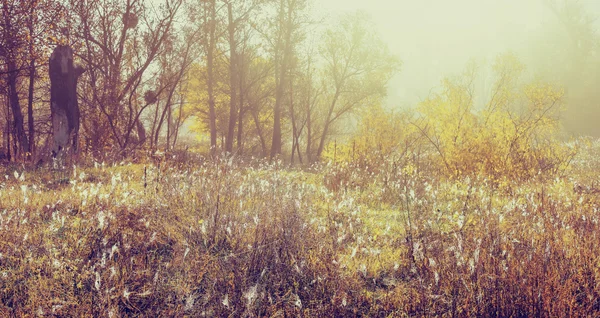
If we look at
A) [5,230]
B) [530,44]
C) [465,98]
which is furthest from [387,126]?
[530,44]

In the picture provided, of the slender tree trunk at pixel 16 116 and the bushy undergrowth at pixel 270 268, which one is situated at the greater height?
the slender tree trunk at pixel 16 116

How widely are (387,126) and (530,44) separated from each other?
3103cm

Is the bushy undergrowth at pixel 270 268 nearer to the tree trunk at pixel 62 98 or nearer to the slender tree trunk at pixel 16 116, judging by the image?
the tree trunk at pixel 62 98

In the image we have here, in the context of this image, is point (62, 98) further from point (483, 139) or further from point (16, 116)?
point (483, 139)

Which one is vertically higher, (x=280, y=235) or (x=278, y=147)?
(x=278, y=147)

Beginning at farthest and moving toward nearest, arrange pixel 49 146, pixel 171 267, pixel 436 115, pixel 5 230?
pixel 436 115, pixel 49 146, pixel 5 230, pixel 171 267

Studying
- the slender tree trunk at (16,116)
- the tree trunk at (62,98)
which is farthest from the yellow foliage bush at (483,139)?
the slender tree trunk at (16,116)

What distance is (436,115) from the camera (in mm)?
11430

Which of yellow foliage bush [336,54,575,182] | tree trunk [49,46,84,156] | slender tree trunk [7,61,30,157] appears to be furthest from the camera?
slender tree trunk [7,61,30,157]

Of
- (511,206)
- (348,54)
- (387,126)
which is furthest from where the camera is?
(348,54)

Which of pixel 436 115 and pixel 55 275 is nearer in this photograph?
pixel 55 275

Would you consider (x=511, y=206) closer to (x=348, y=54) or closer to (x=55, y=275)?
(x=55, y=275)

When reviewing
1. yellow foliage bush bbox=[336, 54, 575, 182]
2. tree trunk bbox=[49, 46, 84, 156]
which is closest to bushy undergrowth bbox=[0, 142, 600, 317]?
yellow foliage bush bbox=[336, 54, 575, 182]

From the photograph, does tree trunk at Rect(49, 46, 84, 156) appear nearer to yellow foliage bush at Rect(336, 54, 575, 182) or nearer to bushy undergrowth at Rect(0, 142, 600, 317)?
bushy undergrowth at Rect(0, 142, 600, 317)
